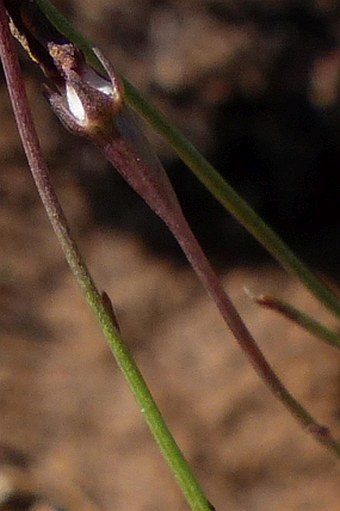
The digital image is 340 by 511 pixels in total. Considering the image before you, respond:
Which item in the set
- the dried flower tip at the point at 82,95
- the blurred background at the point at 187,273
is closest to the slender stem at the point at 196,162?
the dried flower tip at the point at 82,95

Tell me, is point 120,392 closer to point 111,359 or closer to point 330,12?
point 111,359

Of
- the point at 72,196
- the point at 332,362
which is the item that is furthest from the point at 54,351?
the point at 332,362

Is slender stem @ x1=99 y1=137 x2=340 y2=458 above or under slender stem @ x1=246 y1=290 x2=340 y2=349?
above

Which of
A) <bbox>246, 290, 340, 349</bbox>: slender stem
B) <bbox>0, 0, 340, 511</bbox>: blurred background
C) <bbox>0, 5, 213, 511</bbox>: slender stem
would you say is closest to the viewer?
<bbox>0, 5, 213, 511</bbox>: slender stem

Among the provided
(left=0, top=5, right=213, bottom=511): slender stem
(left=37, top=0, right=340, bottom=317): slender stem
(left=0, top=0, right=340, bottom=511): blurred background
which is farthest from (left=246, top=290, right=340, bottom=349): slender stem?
(left=0, top=0, right=340, bottom=511): blurred background

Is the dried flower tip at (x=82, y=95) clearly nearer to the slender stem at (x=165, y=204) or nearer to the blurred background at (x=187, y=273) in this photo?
the slender stem at (x=165, y=204)

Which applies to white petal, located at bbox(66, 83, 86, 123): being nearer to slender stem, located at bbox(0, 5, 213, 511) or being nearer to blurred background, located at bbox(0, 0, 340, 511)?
slender stem, located at bbox(0, 5, 213, 511)

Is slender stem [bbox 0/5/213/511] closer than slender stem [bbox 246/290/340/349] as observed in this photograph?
Yes
